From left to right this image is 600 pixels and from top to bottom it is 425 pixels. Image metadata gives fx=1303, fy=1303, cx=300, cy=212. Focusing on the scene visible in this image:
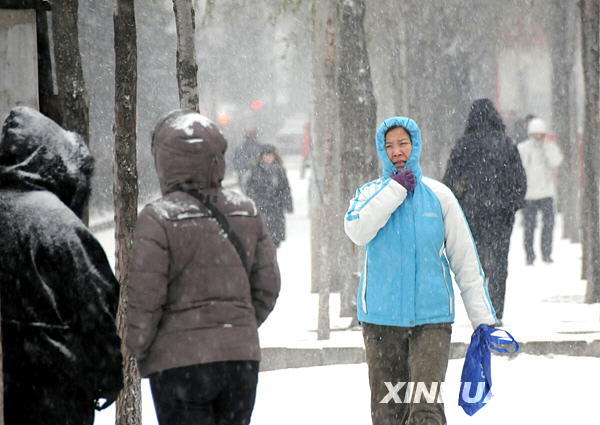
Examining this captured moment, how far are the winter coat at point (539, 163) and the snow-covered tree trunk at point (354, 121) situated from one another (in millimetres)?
5207

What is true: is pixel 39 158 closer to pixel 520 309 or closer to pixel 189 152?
pixel 189 152

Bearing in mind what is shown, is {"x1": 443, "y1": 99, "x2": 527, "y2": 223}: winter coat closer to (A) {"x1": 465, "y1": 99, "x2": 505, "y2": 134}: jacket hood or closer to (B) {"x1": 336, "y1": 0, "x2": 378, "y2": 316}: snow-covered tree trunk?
(A) {"x1": 465, "y1": 99, "x2": 505, "y2": 134}: jacket hood

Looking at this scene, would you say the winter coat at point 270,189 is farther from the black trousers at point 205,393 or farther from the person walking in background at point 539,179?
the black trousers at point 205,393

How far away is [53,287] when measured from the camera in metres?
4.43

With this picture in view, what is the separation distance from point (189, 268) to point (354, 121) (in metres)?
7.81

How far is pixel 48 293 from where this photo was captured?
442 cm

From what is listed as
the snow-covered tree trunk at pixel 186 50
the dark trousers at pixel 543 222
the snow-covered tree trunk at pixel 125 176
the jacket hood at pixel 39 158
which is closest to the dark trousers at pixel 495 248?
the snow-covered tree trunk at pixel 186 50

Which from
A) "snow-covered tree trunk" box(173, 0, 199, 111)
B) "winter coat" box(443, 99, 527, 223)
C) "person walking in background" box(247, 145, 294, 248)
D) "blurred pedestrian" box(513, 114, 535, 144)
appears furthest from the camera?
"blurred pedestrian" box(513, 114, 535, 144)

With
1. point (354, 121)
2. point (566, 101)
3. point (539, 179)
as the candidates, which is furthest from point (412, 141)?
point (566, 101)

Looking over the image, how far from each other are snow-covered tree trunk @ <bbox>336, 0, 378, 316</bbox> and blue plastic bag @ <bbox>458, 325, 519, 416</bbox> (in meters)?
5.67

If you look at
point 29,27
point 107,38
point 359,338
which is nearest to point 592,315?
point 359,338

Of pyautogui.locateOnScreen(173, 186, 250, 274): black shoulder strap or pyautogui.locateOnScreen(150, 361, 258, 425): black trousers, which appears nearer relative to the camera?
pyautogui.locateOnScreen(150, 361, 258, 425): black trousers

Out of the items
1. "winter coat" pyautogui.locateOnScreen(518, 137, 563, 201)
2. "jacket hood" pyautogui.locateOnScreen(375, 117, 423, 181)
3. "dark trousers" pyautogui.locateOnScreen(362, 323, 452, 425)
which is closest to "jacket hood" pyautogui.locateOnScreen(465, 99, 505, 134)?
"jacket hood" pyautogui.locateOnScreen(375, 117, 423, 181)

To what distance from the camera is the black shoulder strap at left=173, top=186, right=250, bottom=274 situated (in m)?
4.63
